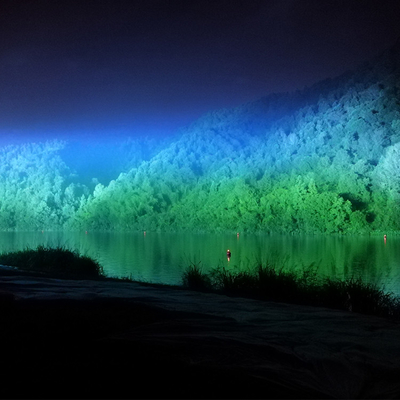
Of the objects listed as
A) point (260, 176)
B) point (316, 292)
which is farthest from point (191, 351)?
point (260, 176)

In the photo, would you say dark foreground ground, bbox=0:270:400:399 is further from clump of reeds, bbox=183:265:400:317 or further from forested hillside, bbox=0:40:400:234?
forested hillside, bbox=0:40:400:234

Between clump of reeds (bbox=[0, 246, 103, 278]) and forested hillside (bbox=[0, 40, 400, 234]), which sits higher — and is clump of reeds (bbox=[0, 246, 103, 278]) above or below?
below

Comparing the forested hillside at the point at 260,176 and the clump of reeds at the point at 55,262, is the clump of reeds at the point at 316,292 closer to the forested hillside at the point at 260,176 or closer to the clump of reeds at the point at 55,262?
the clump of reeds at the point at 55,262

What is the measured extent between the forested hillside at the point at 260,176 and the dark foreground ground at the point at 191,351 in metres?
73.3

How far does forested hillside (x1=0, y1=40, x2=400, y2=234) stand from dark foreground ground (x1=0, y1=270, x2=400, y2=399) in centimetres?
7326

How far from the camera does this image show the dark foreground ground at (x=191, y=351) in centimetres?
271

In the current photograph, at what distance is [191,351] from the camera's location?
3391 mm

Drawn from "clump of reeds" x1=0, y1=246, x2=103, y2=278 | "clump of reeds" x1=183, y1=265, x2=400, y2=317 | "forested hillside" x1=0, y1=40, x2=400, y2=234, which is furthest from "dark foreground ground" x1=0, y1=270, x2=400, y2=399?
"forested hillside" x1=0, y1=40, x2=400, y2=234

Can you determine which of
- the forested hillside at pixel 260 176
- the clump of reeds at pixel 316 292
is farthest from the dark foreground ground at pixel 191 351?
the forested hillside at pixel 260 176

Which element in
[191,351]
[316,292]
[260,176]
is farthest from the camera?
[260,176]

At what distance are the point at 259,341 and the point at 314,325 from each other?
1.14 m

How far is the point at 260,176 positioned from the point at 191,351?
99388mm

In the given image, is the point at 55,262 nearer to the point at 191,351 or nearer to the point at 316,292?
the point at 316,292

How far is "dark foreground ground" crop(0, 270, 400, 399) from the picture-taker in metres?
2.71
